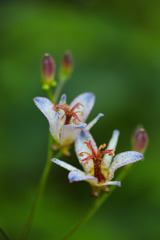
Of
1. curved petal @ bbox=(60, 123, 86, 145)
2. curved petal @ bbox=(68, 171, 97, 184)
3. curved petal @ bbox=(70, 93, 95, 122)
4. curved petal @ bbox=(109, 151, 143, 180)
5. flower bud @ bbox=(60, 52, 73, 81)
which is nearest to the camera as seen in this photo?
curved petal @ bbox=(68, 171, 97, 184)

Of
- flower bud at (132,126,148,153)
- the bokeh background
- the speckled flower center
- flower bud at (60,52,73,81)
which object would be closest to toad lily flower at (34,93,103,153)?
the speckled flower center

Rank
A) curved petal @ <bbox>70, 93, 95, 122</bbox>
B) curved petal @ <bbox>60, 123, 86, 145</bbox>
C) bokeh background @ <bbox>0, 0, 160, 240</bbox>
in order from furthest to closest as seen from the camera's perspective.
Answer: bokeh background @ <bbox>0, 0, 160, 240</bbox> → curved petal @ <bbox>70, 93, 95, 122</bbox> → curved petal @ <bbox>60, 123, 86, 145</bbox>

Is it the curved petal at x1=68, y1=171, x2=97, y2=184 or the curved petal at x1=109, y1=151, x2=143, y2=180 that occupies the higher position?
the curved petal at x1=68, y1=171, x2=97, y2=184

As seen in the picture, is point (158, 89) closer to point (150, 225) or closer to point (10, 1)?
point (150, 225)

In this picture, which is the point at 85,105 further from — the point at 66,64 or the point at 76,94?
the point at 76,94

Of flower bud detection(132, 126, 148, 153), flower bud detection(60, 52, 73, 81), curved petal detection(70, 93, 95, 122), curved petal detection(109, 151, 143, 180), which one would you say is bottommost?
flower bud detection(132, 126, 148, 153)

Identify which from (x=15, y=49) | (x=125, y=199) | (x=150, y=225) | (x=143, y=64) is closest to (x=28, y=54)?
(x=15, y=49)

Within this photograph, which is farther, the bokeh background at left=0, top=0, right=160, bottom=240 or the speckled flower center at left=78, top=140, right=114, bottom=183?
the bokeh background at left=0, top=0, right=160, bottom=240

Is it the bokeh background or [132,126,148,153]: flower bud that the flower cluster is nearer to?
[132,126,148,153]: flower bud
